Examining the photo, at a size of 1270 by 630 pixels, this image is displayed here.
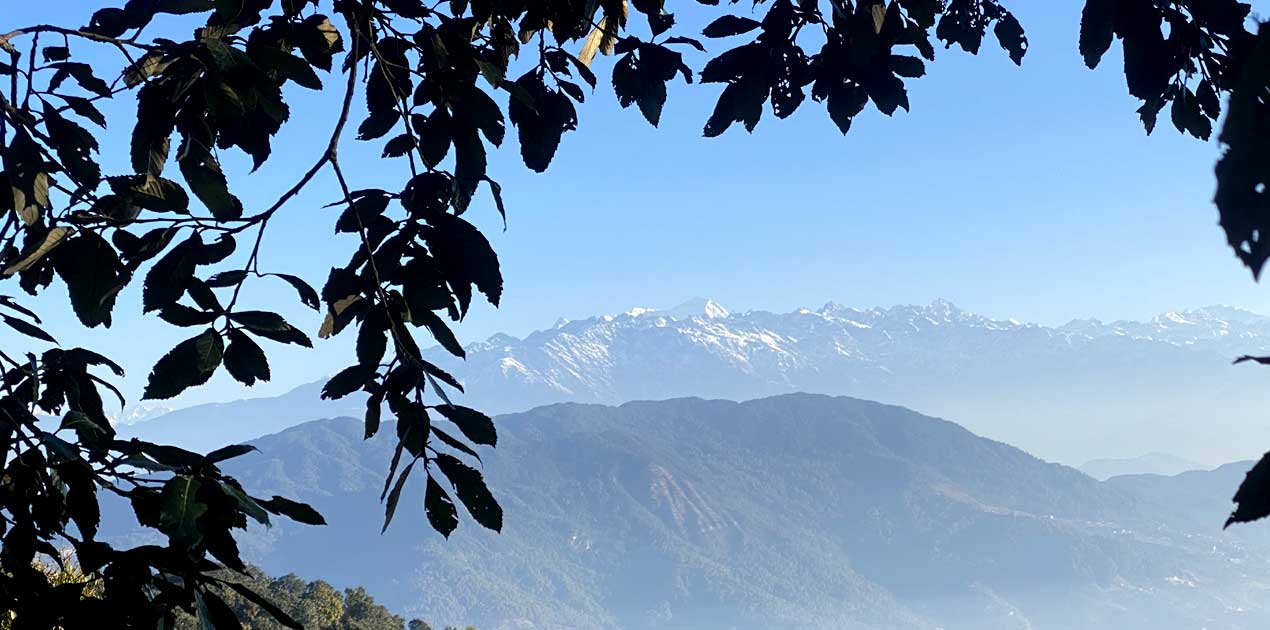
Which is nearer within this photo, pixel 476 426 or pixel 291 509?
pixel 291 509

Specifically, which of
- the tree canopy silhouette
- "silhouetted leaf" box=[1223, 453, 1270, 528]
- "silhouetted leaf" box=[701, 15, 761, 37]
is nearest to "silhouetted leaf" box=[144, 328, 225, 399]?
the tree canopy silhouette

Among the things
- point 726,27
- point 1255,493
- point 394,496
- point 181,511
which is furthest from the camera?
point 726,27

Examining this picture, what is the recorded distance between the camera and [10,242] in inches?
95.5

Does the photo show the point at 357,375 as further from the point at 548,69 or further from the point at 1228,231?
the point at 1228,231

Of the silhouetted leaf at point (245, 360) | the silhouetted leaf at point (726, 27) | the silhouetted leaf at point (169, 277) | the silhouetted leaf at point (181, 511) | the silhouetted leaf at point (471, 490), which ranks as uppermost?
the silhouetted leaf at point (726, 27)

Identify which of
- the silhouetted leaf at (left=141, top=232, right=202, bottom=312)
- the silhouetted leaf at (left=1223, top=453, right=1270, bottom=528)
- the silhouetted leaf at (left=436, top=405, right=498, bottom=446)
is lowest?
the silhouetted leaf at (left=1223, top=453, right=1270, bottom=528)

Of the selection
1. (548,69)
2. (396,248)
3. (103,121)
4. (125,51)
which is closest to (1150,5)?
(548,69)

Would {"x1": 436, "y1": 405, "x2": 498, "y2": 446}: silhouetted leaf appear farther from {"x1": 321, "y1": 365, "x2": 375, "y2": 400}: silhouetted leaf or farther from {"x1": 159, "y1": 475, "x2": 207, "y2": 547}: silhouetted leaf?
{"x1": 159, "y1": 475, "x2": 207, "y2": 547}: silhouetted leaf

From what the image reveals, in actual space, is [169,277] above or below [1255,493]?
above

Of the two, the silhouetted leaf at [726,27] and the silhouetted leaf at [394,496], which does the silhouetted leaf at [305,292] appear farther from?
the silhouetted leaf at [726,27]

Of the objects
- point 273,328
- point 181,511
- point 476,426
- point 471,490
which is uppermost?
point 273,328

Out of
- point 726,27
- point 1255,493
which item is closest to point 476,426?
point 726,27

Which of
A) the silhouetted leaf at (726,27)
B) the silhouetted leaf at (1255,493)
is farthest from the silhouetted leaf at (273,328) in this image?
the silhouetted leaf at (1255,493)

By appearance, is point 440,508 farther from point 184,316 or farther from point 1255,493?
point 1255,493
